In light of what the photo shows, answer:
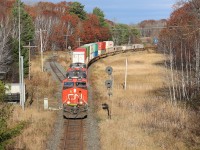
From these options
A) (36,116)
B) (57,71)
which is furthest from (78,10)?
(36,116)

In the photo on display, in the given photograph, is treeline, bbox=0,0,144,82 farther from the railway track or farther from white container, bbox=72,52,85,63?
the railway track

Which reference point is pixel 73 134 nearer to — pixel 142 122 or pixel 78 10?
pixel 142 122

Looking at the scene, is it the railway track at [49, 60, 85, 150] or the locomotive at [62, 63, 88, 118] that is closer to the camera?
the railway track at [49, 60, 85, 150]

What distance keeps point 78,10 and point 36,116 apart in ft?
292

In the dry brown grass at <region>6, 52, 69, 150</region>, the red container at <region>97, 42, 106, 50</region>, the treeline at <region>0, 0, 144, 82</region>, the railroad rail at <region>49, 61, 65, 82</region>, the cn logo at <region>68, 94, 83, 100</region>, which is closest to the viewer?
the dry brown grass at <region>6, 52, 69, 150</region>

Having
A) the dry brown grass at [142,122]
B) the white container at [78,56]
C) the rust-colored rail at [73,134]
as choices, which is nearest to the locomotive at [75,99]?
the rust-colored rail at [73,134]

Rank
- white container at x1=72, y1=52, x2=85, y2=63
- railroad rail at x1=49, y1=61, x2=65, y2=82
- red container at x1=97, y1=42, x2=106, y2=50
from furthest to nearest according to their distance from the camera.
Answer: red container at x1=97, y1=42, x2=106, y2=50
white container at x1=72, y1=52, x2=85, y2=63
railroad rail at x1=49, y1=61, x2=65, y2=82

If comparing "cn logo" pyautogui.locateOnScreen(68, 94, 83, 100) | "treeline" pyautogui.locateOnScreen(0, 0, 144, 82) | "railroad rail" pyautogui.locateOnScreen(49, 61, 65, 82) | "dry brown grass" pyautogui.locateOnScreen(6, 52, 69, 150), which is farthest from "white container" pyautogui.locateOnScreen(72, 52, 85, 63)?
"cn logo" pyautogui.locateOnScreen(68, 94, 83, 100)

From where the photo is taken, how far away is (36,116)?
28.4m

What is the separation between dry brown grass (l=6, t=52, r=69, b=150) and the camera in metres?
22.0

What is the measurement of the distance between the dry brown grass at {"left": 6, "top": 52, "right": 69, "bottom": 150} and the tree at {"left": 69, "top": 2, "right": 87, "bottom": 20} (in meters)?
67.5

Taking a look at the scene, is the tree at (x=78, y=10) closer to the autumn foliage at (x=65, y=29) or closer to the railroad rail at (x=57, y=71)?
the autumn foliage at (x=65, y=29)

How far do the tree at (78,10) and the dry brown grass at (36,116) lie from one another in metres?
67.5

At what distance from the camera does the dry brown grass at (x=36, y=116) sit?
72.2ft
